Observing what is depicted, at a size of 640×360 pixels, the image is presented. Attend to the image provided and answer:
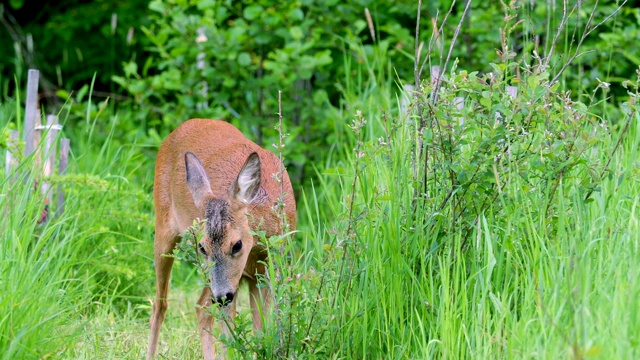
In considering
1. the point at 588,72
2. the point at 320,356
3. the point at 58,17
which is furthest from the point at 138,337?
the point at 58,17

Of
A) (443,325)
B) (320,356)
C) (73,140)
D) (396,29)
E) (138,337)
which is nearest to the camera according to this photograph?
(443,325)

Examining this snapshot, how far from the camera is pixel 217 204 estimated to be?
514cm

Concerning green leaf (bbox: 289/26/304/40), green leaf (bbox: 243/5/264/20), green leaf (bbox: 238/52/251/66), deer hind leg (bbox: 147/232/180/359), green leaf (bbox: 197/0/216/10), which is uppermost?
green leaf (bbox: 197/0/216/10)

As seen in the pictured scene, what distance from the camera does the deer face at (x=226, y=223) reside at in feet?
16.5

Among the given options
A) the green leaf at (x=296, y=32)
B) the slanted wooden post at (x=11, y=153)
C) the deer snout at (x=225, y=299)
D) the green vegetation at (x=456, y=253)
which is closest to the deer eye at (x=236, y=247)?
the deer snout at (x=225, y=299)

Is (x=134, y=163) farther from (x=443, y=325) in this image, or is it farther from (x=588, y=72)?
(x=443, y=325)

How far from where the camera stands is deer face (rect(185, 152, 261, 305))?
16.5 ft

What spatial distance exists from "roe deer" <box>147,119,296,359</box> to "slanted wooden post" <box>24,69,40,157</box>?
31.3 inches

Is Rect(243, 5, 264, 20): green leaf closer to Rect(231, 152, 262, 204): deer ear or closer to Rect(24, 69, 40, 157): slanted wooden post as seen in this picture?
Rect(24, 69, 40, 157): slanted wooden post

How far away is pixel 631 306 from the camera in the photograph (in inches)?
135

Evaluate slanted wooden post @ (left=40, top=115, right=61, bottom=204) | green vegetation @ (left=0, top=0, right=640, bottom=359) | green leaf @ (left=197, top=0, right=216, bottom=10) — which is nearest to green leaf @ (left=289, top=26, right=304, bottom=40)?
green leaf @ (left=197, top=0, right=216, bottom=10)

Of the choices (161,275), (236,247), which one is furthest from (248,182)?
(161,275)

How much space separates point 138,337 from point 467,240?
2.37m

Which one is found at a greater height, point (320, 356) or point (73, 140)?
point (320, 356)
